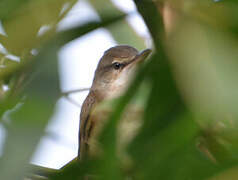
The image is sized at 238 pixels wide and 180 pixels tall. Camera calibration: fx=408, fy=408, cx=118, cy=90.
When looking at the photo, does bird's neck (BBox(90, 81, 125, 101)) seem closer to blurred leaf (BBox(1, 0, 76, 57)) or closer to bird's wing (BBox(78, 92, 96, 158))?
bird's wing (BBox(78, 92, 96, 158))

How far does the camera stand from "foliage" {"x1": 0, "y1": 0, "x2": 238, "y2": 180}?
2.98ft

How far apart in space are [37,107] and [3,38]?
39cm

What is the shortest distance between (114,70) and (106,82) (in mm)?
156

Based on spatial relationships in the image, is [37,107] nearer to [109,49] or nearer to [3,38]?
[3,38]

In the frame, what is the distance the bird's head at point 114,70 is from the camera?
3380mm

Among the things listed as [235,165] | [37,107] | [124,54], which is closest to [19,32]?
[37,107]

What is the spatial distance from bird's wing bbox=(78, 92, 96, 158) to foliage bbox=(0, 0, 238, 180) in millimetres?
1685

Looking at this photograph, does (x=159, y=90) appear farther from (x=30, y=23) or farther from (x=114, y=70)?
(x=114, y=70)

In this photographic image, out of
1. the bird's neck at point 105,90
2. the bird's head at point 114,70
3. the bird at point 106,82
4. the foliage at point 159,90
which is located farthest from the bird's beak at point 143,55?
the foliage at point 159,90

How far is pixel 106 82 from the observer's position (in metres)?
3.68

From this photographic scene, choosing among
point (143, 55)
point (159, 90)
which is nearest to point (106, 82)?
point (143, 55)

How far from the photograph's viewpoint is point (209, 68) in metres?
0.90

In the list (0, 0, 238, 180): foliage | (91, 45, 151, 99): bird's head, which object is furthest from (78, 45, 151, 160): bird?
(0, 0, 238, 180): foliage

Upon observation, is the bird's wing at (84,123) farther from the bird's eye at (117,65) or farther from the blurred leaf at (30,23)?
the blurred leaf at (30,23)
